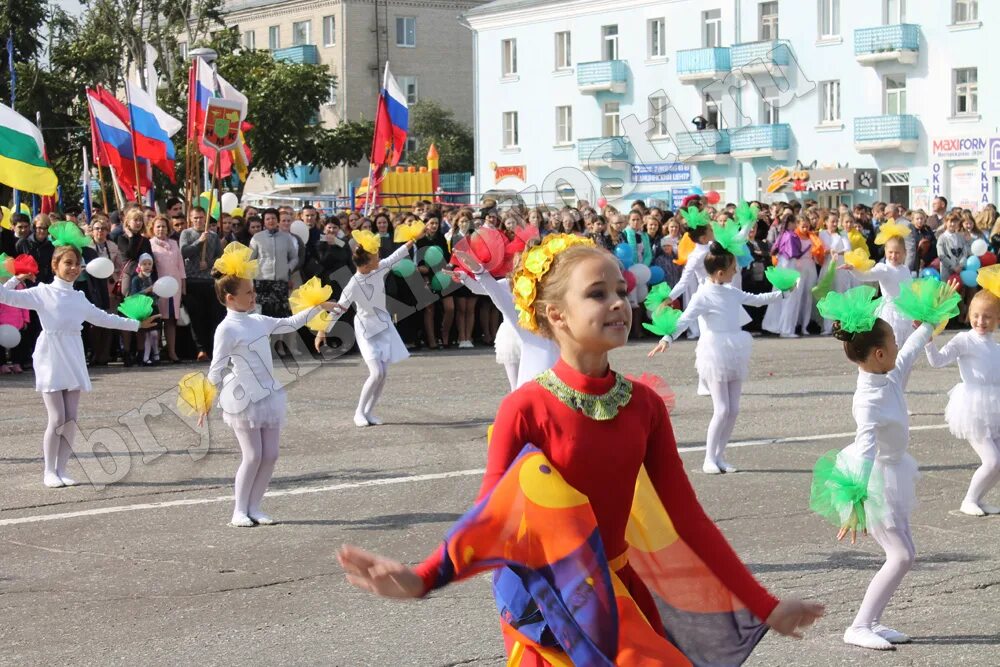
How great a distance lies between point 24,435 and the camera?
40.1 ft

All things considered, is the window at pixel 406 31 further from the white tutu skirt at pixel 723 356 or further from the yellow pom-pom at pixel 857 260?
the white tutu skirt at pixel 723 356

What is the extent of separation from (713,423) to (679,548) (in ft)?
21.1

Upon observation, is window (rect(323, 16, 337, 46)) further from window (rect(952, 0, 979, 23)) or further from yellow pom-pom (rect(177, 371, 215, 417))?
yellow pom-pom (rect(177, 371, 215, 417))

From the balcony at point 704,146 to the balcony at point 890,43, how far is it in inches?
214

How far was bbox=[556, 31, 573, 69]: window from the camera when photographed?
54.9 m

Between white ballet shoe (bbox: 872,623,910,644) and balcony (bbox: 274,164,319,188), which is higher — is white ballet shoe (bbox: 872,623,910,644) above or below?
below

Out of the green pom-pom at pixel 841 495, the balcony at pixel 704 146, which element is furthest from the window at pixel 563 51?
the green pom-pom at pixel 841 495

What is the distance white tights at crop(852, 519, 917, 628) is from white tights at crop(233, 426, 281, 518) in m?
3.89

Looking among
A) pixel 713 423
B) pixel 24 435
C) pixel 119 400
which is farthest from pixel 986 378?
pixel 119 400

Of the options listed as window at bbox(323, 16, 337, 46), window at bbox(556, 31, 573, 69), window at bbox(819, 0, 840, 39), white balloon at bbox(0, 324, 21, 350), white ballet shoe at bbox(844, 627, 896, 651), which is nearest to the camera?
white ballet shoe at bbox(844, 627, 896, 651)

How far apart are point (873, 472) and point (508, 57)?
51.7 meters

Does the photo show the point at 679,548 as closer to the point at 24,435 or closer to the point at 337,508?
the point at 337,508

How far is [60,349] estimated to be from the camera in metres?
10.1

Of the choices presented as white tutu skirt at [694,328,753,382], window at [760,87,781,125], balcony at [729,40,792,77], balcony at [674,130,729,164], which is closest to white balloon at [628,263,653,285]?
white tutu skirt at [694,328,753,382]
